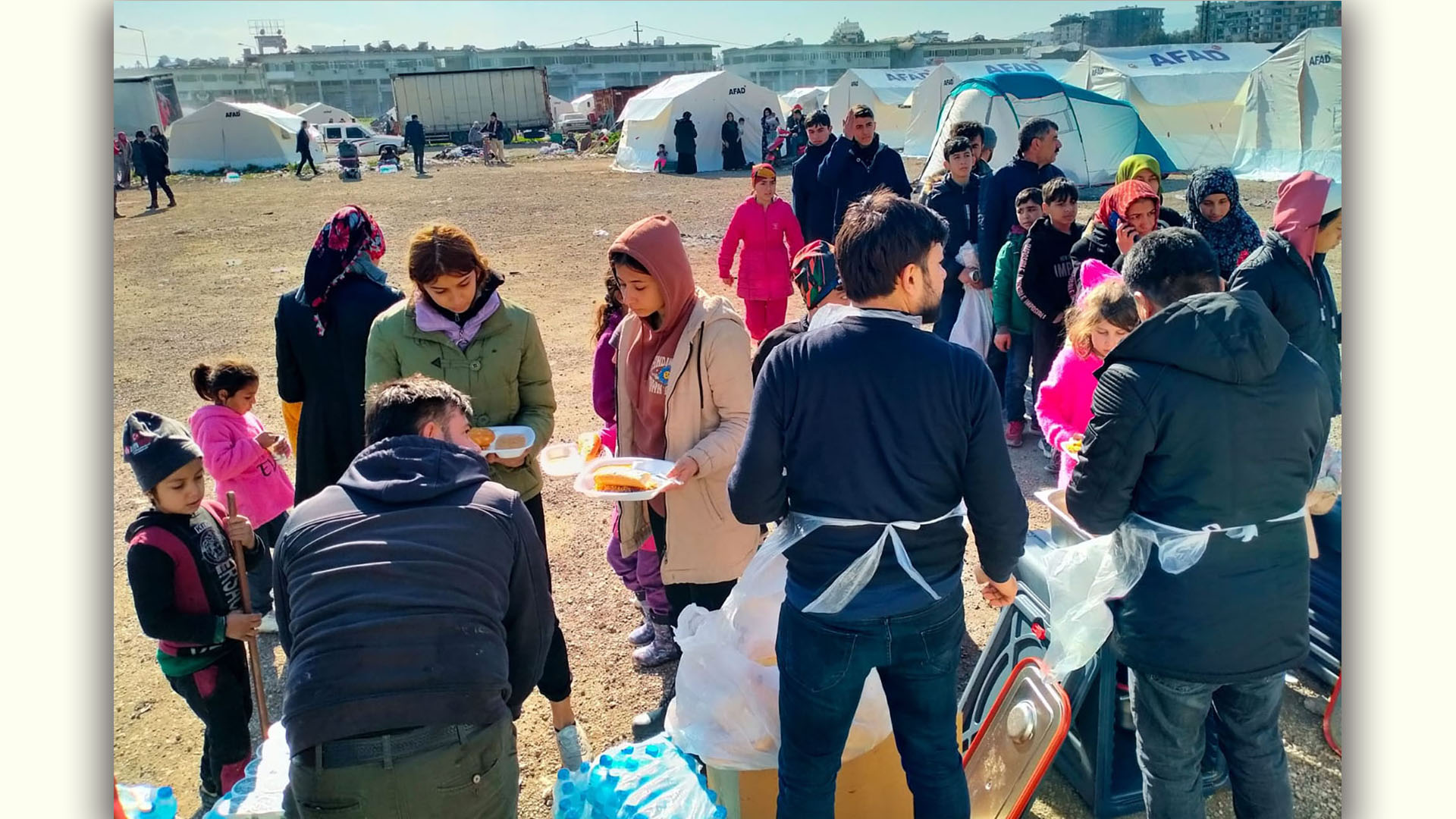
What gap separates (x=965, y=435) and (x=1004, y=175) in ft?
13.6

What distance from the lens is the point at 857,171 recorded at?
22.4 ft

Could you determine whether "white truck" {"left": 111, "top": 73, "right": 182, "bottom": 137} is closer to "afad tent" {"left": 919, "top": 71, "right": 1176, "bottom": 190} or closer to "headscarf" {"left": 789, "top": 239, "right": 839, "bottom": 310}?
"afad tent" {"left": 919, "top": 71, "right": 1176, "bottom": 190}

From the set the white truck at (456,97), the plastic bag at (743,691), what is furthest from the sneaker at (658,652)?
the white truck at (456,97)

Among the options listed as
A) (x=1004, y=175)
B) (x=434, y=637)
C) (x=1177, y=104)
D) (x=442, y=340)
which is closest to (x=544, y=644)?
(x=434, y=637)

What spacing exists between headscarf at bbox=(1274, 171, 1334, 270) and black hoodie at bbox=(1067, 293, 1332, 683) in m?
1.70

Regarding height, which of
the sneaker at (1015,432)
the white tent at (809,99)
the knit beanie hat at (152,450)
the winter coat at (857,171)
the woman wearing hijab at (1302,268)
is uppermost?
the white tent at (809,99)

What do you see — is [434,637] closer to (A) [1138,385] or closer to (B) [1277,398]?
(A) [1138,385]

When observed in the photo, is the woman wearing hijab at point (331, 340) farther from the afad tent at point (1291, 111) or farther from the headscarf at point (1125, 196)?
the afad tent at point (1291, 111)

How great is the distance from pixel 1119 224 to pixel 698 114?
20476 mm

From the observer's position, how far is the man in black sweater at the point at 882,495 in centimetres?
198

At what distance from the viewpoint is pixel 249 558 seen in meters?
3.04

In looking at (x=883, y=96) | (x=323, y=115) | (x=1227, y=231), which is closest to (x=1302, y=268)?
(x=1227, y=231)

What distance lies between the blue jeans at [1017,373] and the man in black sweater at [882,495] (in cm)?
371

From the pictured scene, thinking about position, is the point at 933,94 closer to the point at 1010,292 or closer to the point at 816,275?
the point at 1010,292
